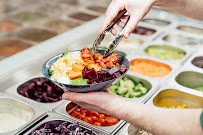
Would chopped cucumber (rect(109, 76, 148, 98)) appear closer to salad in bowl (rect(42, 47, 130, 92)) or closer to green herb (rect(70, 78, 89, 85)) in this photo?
salad in bowl (rect(42, 47, 130, 92))

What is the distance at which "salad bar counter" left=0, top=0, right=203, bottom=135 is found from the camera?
1696 mm

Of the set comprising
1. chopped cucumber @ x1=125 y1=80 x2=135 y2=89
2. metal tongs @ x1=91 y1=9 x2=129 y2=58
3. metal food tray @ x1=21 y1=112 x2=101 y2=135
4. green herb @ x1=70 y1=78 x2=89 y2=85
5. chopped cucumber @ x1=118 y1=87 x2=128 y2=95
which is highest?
metal tongs @ x1=91 y1=9 x2=129 y2=58

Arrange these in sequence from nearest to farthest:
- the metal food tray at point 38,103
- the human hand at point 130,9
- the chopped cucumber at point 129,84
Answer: the human hand at point 130,9 < the metal food tray at point 38,103 < the chopped cucumber at point 129,84

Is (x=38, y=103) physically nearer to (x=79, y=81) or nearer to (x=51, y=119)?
(x=51, y=119)

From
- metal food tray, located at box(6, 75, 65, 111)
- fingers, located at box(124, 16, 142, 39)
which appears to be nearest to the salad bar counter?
metal food tray, located at box(6, 75, 65, 111)

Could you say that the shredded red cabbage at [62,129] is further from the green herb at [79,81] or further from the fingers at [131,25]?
the fingers at [131,25]

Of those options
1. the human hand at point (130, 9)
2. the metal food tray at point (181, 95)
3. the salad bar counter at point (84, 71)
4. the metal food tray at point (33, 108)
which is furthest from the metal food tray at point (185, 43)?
the metal food tray at point (33, 108)

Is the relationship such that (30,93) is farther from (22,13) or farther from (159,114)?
(22,13)

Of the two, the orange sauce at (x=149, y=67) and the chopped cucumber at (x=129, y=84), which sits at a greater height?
the orange sauce at (x=149, y=67)

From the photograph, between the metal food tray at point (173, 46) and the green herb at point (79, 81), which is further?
the metal food tray at point (173, 46)

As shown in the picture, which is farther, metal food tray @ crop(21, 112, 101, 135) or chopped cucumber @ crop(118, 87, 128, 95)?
chopped cucumber @ crop(118, 87, 128, 95)

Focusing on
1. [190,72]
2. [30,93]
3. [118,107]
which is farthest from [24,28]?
[118,107]

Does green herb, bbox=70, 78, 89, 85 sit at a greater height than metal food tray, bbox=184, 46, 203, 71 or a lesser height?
greater

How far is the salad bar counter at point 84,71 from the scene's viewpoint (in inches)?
66.8
